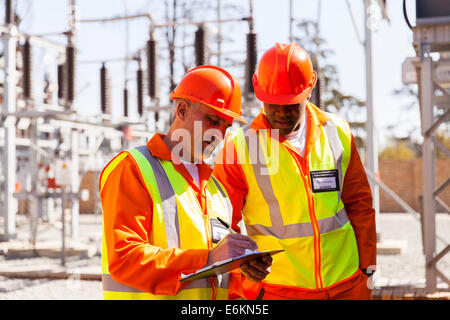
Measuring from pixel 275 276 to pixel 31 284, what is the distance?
564 centimetres

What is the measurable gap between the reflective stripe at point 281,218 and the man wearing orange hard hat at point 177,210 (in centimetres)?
49

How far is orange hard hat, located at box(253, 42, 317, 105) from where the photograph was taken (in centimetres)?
258

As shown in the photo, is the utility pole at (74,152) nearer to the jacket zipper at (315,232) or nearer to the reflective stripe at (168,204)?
the jacket zipper at (315,232)

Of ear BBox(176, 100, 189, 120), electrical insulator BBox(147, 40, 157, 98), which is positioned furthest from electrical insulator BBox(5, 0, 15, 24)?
ear BBox(176, 100, 189, 120)

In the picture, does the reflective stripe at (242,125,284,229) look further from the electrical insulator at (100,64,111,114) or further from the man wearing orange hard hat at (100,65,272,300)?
the electrical insulator at (100,64,111,114)

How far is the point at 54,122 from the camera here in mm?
9203

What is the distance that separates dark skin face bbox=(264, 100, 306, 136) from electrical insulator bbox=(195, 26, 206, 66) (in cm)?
605

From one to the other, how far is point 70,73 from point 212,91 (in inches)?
295

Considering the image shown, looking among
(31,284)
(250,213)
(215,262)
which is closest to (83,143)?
(31,284)

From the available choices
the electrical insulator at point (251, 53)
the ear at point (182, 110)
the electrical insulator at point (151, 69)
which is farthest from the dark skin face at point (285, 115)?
the electrical insulator at point (151, 69)

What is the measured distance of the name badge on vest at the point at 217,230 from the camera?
1883mm

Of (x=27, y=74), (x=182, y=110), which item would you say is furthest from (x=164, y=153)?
(x=27, y=74)

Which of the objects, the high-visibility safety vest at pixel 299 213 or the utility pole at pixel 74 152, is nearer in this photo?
the high-visibility safety vest at pixel 299 213

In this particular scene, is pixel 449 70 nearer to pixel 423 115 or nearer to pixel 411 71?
pixel 411 71
